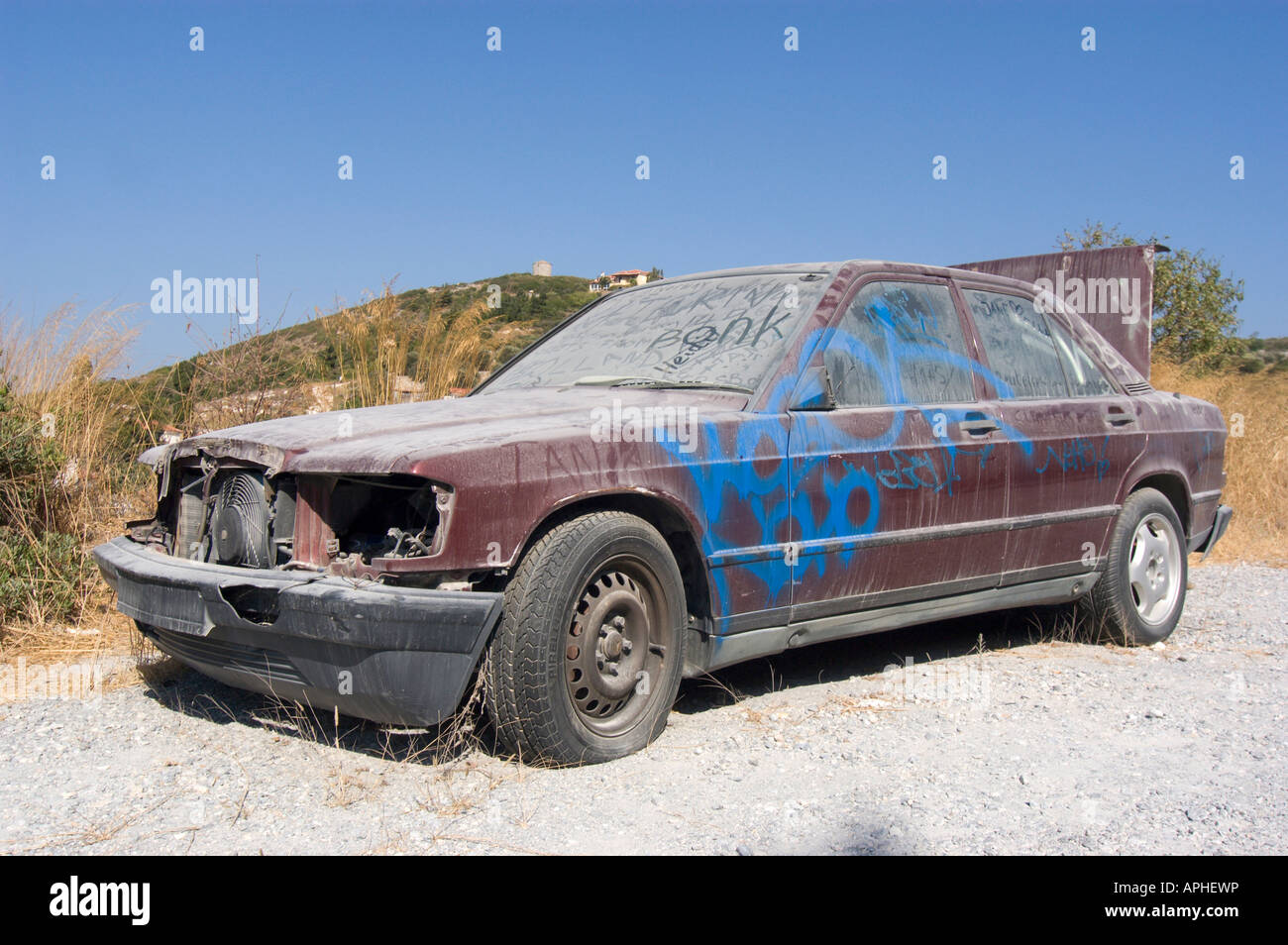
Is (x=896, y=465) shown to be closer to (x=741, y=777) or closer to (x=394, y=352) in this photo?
(x=741, y=777)

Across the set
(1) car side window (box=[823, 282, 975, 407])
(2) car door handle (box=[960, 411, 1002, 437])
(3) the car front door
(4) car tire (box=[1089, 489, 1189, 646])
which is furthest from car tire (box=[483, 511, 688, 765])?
(4) car tire (box=[1089, 489, 1189, 646])

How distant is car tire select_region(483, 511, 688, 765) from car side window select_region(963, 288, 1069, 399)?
6.96 feet

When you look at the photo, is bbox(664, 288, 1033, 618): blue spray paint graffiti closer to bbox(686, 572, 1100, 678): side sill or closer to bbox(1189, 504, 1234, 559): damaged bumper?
bbox(686, 572, 1100, 678): side sill

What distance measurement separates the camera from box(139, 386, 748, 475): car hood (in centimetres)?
307

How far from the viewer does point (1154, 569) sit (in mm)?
5438

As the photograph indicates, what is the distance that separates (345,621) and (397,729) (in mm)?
736

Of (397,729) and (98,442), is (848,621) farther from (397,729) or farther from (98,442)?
(98,442)

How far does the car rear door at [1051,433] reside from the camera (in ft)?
15.2

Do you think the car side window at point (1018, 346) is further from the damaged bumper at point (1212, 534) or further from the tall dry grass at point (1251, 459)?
the tall dry grass at point (1251, 459)

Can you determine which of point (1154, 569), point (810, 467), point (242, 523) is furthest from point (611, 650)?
point (1154, 569)

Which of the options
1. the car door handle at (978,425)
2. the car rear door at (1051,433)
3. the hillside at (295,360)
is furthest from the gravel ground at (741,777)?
the hillside at (295,360)

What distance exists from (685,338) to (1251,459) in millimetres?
8944

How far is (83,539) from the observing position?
5461mm
